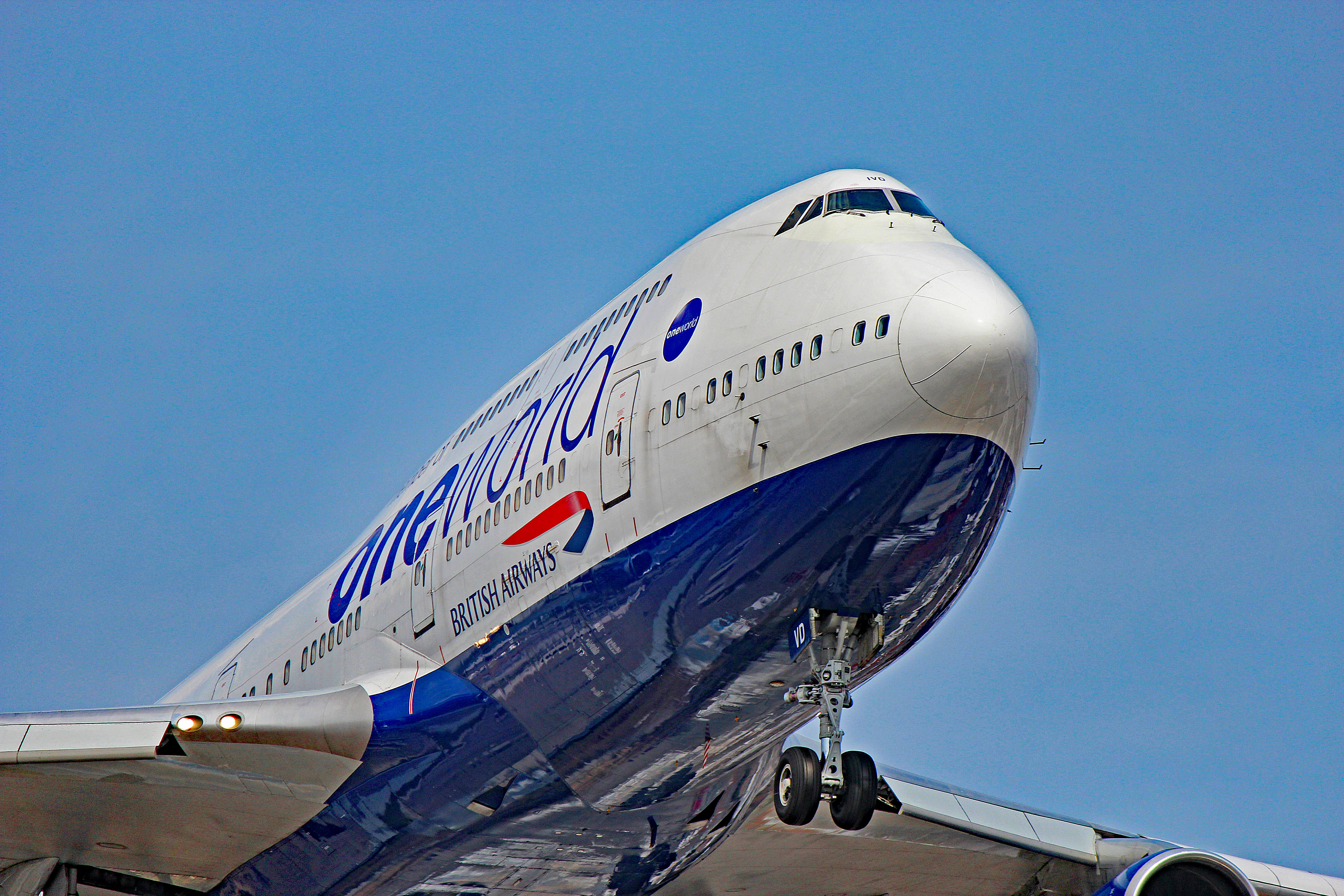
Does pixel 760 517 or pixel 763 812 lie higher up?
pixel 760 517

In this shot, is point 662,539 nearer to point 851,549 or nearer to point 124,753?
point 851,549

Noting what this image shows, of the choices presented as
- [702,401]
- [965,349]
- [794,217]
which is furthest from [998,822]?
[965,349]

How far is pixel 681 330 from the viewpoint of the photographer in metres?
13.2

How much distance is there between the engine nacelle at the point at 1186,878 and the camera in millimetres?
16484

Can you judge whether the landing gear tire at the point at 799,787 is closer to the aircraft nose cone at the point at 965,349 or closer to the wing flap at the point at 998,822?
the aircraft nose cone at the point at 965,349

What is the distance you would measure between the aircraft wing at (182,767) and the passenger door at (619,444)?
398cm

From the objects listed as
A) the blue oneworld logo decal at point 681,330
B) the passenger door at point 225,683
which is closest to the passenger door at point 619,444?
the blue oneworld logo decal at point 681,330

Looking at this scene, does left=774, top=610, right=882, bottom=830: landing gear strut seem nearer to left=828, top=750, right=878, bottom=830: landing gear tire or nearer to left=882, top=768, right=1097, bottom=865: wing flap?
left=828, top=750, right=878, bottom=830: landing gear tire

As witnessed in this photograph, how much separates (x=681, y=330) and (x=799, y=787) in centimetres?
411

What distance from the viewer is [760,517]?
1195cm

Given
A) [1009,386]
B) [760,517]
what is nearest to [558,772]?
[760,517]

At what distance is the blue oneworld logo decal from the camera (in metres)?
13.0

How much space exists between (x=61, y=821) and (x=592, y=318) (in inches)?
322

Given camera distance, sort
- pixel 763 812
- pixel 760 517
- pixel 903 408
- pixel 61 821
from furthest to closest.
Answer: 1. pixel 763 812
2. pixel 61 821
3. pixel 760 517
4. pixel 903 408
